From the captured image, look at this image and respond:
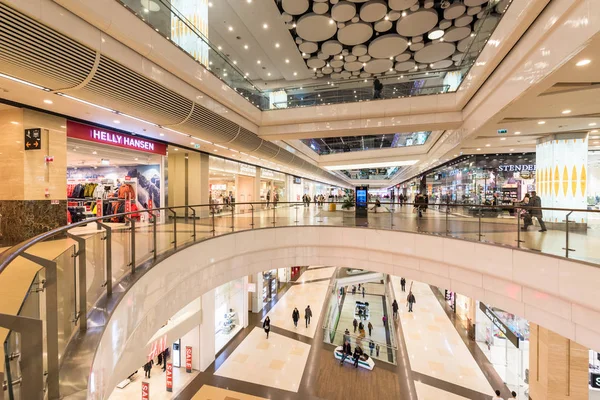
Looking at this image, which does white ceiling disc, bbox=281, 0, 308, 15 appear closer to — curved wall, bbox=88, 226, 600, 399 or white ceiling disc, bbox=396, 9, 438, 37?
white ceiling disc, bbox=396, 9, 438, 37

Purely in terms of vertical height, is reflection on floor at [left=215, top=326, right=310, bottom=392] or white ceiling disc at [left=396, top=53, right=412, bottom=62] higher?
white ceiling disc at [left=396, top=53, right=412, bottom=62]

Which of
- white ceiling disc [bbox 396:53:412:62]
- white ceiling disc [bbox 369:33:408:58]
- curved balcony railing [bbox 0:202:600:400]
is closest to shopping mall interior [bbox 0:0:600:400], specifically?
curved balcony railing [bbox 0:202:600:400]

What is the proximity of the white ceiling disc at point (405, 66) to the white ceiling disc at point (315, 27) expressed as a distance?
504cm

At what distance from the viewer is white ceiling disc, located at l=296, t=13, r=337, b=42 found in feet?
31.2

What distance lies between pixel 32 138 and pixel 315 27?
30.5ft

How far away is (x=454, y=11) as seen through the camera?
9320mm

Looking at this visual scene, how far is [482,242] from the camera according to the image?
5.58 meters

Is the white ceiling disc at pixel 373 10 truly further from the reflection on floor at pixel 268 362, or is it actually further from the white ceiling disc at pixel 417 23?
the reflection on floor at pixel 268 362

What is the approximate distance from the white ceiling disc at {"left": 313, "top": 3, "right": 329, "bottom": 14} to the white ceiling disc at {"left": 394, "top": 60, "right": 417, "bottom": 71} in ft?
20.3

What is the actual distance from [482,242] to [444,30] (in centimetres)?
943

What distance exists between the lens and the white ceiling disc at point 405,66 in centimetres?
1355

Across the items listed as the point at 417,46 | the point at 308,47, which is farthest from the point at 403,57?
the point at 308,47

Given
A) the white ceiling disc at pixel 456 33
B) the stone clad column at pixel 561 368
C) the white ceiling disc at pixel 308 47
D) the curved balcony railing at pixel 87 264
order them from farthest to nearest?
the white ceiling disc at pixel 308 47
the white ceiling disc at pixel 456 33
the stone clad column at pixel 561 368
the curved balcony railing at pixel 87 264

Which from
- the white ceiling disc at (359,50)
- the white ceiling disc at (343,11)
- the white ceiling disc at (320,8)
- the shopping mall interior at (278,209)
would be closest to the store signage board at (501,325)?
the shopping mall interior at (278,209)
